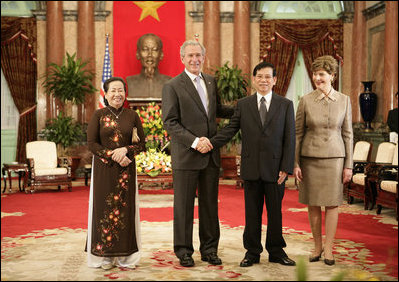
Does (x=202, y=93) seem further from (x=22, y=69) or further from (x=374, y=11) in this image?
(x=22, y=69)

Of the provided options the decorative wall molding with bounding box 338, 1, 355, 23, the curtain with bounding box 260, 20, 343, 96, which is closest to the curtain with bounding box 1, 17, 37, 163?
the curtain with bounding box 260, 20, 343, 96

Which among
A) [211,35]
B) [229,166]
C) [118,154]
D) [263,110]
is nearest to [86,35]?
[211,35]

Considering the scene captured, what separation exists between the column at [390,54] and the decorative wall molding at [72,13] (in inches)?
230

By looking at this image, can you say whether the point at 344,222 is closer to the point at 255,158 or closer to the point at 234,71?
the point at 255,158

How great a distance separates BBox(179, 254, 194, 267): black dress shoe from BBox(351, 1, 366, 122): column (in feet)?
28.1

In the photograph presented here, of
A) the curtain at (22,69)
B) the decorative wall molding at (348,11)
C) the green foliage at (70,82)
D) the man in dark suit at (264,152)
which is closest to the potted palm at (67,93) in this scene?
the green foliage at (70,82)

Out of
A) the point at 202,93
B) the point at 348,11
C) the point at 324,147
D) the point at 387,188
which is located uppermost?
the point at 348,11

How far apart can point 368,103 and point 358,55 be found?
4.42 ft

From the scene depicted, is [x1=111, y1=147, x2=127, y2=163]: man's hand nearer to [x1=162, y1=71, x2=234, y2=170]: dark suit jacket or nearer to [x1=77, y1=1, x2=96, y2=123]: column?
[x1=162, y1=71, x2=234, y2=170]: dark suit jacket

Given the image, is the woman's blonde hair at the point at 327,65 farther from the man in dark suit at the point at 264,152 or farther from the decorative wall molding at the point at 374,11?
the decorative wall molding at the point at 374,11

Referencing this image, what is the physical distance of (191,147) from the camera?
13.8 ft

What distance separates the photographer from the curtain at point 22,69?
11828mm

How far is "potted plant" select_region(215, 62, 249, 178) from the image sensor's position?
11.0m

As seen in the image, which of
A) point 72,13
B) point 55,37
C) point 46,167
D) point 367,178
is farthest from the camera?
point 72,13
